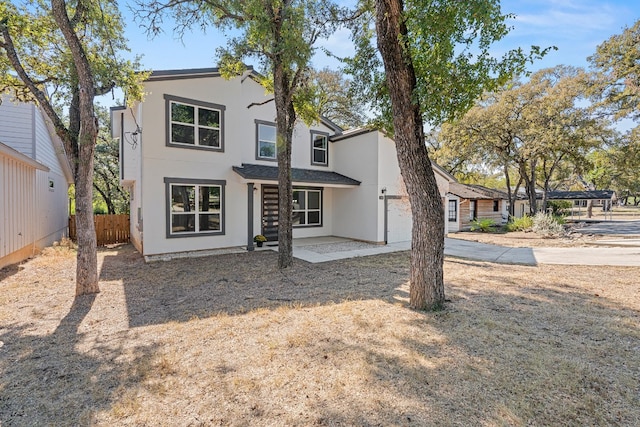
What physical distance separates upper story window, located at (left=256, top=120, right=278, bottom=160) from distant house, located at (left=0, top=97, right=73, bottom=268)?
7.25 metres

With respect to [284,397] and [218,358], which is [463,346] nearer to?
[284,397]

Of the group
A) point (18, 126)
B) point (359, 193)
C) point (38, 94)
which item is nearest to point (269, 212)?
point (359, 193)

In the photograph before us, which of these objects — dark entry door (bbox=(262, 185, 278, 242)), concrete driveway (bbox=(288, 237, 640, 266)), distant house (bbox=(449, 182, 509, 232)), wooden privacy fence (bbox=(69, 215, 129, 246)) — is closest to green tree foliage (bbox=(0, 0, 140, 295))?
concrete driveway (bbox=(288, 237, 640, 266))

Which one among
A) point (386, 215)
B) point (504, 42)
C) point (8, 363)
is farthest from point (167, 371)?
point (386, 215)

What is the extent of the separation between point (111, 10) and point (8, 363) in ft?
25.8

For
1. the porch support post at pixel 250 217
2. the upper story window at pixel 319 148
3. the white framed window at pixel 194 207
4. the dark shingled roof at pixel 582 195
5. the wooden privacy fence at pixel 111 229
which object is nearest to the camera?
the white framed window at pixel 194 207

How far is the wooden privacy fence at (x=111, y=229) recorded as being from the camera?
13883 millimetres

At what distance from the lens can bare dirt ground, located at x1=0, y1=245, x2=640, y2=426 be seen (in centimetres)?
258

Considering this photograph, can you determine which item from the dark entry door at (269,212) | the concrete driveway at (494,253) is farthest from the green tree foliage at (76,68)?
the dark entry door at (269,212)

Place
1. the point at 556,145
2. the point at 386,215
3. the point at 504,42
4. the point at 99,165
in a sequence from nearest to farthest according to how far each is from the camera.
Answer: the point at 504,42 → the point at 386,215 → the point at 556,145 → the point at 99,165

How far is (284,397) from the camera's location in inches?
109

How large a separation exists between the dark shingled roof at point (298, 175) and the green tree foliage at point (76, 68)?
4667mm

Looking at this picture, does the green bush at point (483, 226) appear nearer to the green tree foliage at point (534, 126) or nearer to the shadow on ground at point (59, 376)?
the green tree foliage at point (534, 126)

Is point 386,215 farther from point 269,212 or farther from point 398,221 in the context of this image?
point 269,212
